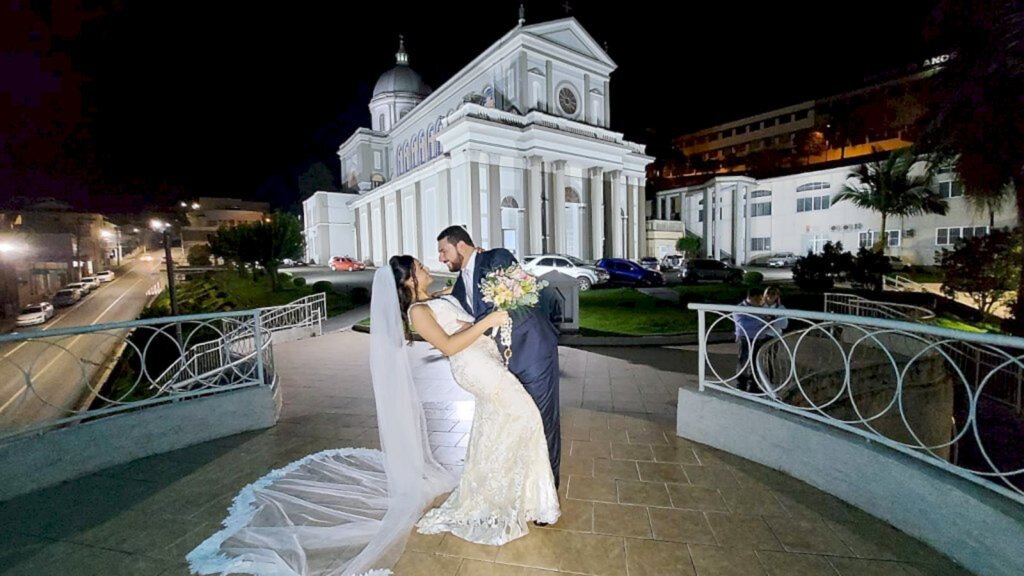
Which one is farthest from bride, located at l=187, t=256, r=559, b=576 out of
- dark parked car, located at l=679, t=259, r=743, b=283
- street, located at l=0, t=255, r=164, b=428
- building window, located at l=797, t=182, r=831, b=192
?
building window, located at l=797, t=182, r=831, b=192

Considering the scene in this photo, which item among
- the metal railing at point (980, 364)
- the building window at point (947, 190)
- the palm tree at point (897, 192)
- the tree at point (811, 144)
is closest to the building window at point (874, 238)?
the palm tree at point (897, 192)

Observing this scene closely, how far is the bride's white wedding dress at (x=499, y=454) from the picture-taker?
3.10m

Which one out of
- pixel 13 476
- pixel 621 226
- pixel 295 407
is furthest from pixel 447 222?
pixel 13 476

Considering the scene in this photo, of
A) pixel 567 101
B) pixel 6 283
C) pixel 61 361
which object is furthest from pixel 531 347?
pixel 6 283

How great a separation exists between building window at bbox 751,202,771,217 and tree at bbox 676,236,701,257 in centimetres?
549

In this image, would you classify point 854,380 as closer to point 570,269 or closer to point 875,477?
point 875,477

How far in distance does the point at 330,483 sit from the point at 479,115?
28.5 metres

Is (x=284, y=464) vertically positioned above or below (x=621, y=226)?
below

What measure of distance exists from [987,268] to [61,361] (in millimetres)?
35693

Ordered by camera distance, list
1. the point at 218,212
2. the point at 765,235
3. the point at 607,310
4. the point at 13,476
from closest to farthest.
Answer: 1. the point at 13,476
2. the point at 607,310
3. the point at 765,235
4. the point at 218,212

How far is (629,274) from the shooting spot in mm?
22188

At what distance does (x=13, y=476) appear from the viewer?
3.71m

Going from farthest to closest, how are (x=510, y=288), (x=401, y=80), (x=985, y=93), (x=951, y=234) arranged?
(x=401, y=80)
(x=951, y=234)
(x=985, y=93)
(x=510, y=288)

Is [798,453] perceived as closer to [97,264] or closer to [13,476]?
[13,476]
